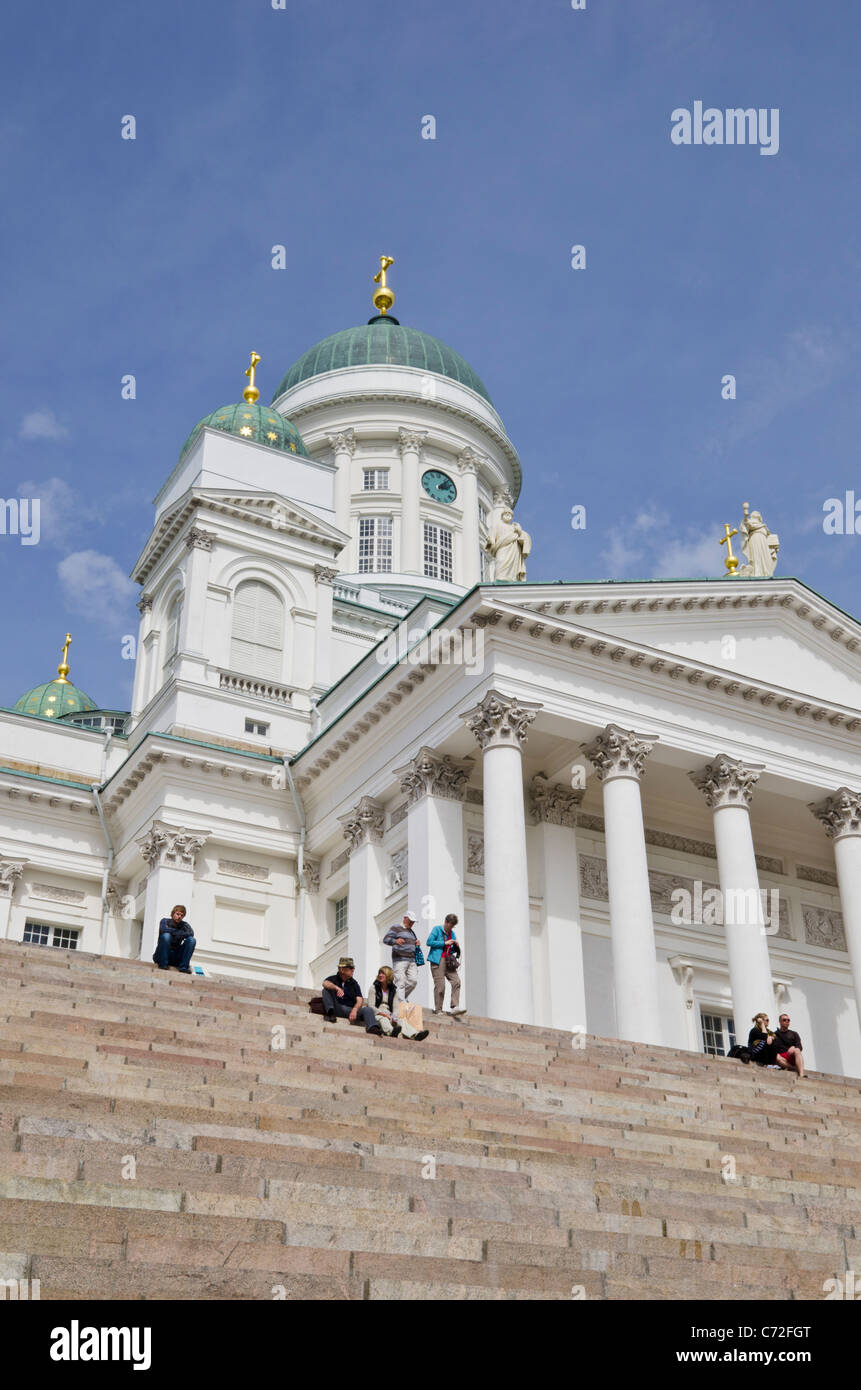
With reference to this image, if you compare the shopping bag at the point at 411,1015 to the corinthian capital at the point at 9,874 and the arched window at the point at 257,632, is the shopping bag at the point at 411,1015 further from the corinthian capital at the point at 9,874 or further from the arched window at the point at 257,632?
the arched window at the point at 257,632

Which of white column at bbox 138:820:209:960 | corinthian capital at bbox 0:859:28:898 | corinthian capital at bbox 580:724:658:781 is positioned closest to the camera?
corinthian capital at bbox 580:724:658:781

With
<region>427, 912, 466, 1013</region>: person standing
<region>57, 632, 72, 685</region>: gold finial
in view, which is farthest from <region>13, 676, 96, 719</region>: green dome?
<region>427, 912, 466, 1013</region>: person standing

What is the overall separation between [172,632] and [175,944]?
18380 millimetres

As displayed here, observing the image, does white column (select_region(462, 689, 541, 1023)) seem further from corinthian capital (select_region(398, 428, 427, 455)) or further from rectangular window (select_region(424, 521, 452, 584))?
corinthian capital (select_region(398, 428, 427, 455))

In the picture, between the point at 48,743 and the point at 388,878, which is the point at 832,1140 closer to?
the point at 388,878

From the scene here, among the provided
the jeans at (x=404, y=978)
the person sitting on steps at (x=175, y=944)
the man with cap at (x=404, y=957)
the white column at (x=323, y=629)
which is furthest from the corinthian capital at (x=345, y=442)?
the person sitting on steps at (x=175, y=944)

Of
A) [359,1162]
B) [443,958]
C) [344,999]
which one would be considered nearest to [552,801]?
[443,958]

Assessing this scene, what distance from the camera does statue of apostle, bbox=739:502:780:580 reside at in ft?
101

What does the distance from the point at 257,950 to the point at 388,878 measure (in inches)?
161

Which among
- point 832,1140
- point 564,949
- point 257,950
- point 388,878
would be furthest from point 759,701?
point 832,1140

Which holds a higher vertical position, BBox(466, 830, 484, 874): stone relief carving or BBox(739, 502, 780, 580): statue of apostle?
BBox(739, 502, 780, 580): statue of apostle

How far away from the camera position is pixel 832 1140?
15.3m

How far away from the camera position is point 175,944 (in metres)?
18.1
